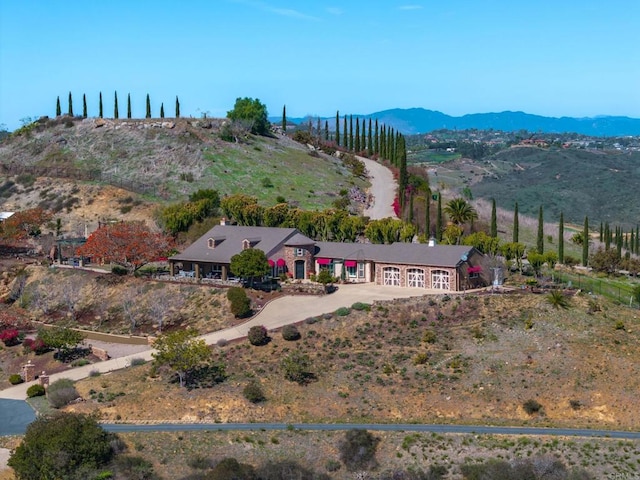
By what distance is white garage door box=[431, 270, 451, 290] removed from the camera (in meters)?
66.6

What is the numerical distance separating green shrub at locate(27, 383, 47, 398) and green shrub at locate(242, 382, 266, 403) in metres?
13.8

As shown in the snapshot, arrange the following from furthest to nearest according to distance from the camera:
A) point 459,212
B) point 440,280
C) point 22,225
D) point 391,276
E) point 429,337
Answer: point 22,225, point 459,212, point 391,276, point 440,280, point 429,337

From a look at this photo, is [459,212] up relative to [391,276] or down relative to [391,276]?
up

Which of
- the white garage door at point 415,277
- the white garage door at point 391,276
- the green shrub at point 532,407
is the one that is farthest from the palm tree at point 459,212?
the green shrub at point 532,407

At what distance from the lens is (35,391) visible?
53.5m

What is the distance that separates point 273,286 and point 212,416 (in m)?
21.2

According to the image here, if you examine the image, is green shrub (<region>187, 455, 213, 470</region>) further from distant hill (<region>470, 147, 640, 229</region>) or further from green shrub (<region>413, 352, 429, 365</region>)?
distant hill (<region>470, 147, 640, 229</region>)

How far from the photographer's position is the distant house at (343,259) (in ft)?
220

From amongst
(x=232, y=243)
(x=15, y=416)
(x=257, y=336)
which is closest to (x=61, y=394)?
(x=15, y=416)

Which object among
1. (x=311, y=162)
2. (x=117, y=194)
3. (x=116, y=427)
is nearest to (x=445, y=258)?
(x=116, y=427)

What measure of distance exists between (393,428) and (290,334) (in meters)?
14.1

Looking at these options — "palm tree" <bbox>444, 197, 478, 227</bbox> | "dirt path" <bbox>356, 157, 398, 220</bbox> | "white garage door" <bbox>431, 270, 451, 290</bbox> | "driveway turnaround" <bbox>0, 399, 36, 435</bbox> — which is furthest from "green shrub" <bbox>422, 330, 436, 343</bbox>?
"dirt path" <bbox>356, 157, 398, 220</bbox>

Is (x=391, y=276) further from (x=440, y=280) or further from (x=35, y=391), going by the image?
(x=35, y=391)

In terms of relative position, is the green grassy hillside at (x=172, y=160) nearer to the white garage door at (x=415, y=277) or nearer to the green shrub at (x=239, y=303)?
the white garage door at (x=415, y=277)
